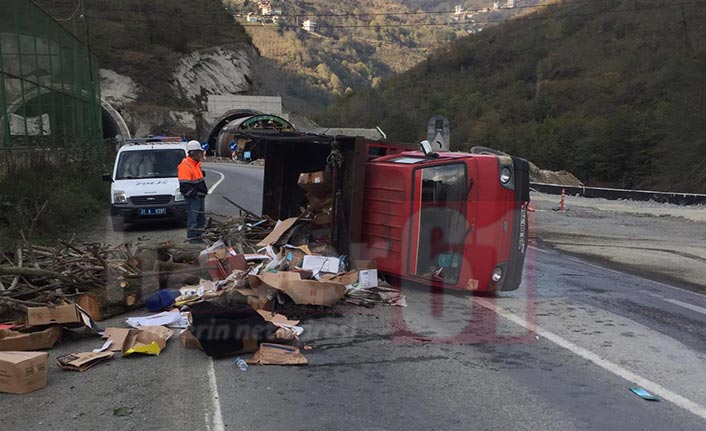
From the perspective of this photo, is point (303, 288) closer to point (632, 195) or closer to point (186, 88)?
point (632, 195)

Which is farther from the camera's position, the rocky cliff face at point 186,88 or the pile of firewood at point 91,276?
the rocky cliff face at point 186,88

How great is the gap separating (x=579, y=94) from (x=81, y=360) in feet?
309

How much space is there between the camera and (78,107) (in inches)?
846

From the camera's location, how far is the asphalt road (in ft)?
13.4

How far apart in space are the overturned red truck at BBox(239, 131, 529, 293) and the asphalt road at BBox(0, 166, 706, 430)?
A: 1.98 ft

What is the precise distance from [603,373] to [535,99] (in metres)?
94.5

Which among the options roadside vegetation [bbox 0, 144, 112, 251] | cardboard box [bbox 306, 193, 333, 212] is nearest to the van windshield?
roadside vegetation [bbox 0, 144, 112, 251]

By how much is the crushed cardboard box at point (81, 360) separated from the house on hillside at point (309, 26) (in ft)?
611

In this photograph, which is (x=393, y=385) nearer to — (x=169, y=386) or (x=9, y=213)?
(x=169, y=386)

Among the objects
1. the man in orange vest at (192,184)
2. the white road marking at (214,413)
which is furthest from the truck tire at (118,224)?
the white road marking at (214,413)

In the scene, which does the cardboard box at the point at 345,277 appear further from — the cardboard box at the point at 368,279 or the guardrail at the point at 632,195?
the guardrail at the point at 632,195

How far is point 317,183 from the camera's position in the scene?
830 cm

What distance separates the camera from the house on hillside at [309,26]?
608 feet

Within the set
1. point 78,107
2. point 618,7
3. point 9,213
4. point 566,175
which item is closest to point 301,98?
point 618,7
